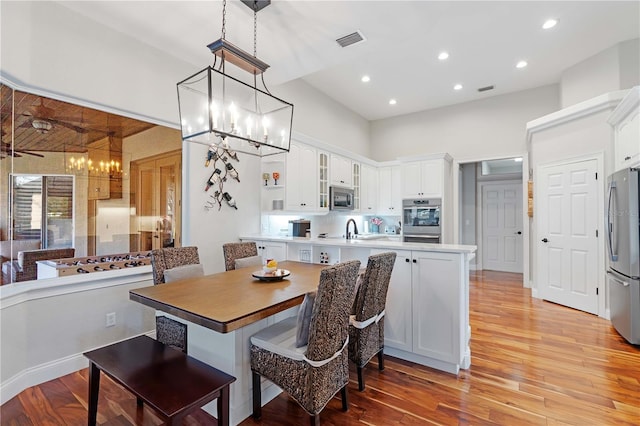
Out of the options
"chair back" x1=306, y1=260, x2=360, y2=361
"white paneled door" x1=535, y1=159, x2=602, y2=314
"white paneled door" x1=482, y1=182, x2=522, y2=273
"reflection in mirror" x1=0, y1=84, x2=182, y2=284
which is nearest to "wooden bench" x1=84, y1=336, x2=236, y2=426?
"chair back" x1=306, y1=260, x2=360, y2=361

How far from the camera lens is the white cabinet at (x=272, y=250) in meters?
3.70

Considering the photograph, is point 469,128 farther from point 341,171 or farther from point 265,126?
point 265,126

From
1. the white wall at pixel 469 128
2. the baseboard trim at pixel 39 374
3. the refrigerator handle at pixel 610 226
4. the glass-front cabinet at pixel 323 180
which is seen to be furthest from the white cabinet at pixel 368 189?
the baseboard trim at pixel 39 374

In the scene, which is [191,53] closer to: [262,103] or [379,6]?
[262,103]

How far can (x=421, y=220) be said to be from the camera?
5980 mm

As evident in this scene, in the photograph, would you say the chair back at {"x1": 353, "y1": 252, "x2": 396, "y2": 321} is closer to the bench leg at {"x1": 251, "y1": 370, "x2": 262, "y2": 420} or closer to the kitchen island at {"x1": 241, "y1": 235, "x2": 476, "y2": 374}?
the kitchen island at {"x1": 241, "y1": 235, "x2": 476, "y2": 374}

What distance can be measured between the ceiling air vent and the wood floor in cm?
314

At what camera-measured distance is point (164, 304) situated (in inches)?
70.7

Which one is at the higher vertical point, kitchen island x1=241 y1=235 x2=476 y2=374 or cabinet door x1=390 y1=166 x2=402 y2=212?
cabinet door x1=390 y1=166 x2=402 y2=212

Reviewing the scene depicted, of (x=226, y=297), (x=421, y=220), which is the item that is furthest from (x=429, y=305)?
(x=421, y=220)

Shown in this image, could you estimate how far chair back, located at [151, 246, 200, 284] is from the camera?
8.36 feet

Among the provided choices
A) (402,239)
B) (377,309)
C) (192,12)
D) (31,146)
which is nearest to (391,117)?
(402,239)

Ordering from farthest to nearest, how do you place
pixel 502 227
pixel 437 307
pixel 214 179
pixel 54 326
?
pixel 502 227 → pixel 214 179 → pixel 437 307 → pixel 54 326

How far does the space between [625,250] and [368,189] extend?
3990mm
